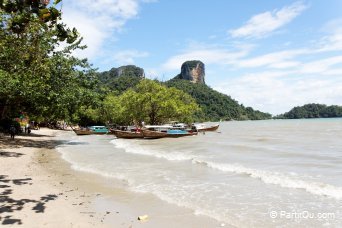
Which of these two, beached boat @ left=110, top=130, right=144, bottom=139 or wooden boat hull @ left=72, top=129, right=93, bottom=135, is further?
wooden boat hull @ left=72, top=129, right=93, bottom=135

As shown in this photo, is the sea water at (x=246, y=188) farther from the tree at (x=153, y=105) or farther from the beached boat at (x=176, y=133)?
the tree at (x=153, y=105)

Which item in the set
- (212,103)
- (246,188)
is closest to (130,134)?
(246,188)

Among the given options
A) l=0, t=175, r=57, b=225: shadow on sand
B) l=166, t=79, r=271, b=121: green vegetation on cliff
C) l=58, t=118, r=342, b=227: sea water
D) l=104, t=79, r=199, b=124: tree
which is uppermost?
l=166, t=79, r=271, b=121: green vegetation on cliff

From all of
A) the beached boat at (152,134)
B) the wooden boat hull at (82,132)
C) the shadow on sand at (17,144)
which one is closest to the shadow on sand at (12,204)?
the shadow on sand at (17,144)

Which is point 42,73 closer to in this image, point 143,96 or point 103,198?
point 103,198

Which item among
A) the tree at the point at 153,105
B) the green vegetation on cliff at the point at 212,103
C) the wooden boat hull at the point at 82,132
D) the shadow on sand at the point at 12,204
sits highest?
the green vegetation on cliff at the point at 212,103

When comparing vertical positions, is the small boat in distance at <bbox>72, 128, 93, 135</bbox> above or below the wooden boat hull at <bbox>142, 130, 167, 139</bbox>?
above

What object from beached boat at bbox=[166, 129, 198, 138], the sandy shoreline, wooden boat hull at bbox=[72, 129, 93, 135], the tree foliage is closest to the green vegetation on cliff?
wooden boat hull at bbox=[72, 129, 93, 135]

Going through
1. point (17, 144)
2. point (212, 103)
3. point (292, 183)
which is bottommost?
point (292, 183)

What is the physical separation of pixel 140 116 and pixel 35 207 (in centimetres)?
4471

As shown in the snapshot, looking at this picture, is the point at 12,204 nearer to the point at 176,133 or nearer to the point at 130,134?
the point at 130,134

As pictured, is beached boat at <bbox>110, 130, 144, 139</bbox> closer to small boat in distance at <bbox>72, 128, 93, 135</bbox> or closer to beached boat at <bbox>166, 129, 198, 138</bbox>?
beached boat at <bbox>166, 129, 198, 138</bbox>

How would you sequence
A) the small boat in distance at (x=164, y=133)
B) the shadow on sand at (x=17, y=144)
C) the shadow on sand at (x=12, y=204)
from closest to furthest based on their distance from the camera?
the shadow on sand at (x=12, y=204) → the shadow on sand at (x=17, y=144) → the small boat in distance at (x=164, y=133)

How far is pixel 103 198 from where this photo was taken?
8.79 m
